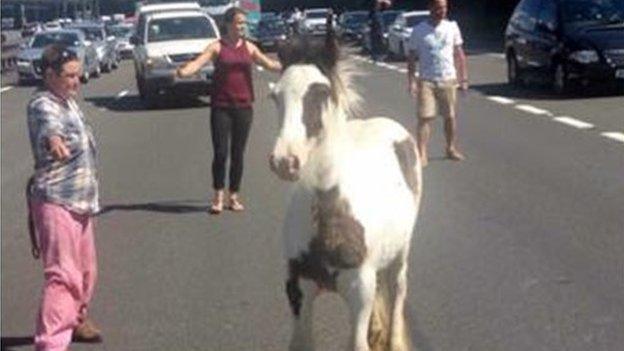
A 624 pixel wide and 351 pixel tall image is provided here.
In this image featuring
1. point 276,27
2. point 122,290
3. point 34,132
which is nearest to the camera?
point 34,132

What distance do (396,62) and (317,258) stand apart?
42.5 meters

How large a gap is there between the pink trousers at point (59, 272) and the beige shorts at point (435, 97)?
8.92 meters

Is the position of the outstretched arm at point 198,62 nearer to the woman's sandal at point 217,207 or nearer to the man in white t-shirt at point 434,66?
the woman's sandal at point 217,207

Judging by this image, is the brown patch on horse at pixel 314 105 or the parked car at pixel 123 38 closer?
the brown patch on horse at pixel 314 105

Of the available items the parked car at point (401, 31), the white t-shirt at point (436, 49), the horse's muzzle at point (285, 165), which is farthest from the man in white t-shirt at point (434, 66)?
the parked car at point (401, 31)

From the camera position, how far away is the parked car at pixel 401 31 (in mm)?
46922

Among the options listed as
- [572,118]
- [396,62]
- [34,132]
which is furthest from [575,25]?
[396,62]

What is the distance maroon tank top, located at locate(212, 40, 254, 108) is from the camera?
12266 millimetres

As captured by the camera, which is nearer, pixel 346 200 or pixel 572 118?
pixel 346 200

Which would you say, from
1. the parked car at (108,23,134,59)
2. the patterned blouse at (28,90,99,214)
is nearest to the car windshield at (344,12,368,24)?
the parked car at (108,23,134,59)

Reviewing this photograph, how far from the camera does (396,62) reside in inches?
1882

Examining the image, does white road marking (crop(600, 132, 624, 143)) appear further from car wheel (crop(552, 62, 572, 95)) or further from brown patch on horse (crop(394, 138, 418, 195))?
brown patch on horse (crop(394, 138, 418, 195))

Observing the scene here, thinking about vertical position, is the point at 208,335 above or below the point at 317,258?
below

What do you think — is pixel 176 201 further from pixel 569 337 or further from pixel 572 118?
pixel 572 118
